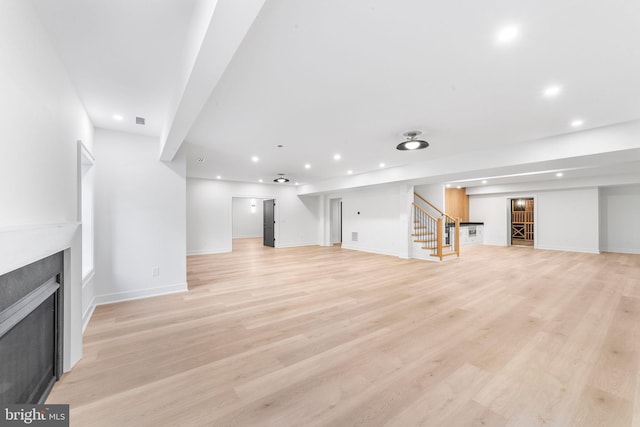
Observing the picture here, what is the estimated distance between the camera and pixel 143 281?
4023mm

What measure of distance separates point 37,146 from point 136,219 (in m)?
2.65

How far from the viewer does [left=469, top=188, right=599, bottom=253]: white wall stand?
26.7 feet

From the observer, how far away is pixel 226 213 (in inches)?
354

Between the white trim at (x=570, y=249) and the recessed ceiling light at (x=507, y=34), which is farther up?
the recessed ceiling light at (x=507, y=34)

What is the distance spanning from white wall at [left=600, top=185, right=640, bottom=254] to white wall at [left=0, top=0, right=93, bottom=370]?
12959mm

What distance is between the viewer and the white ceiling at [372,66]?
167 centimetres

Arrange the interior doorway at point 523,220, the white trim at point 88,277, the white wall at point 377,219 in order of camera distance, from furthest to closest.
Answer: the interior doorway at point 523,220
the white wall at point 377,219
the white trim at point 88,277

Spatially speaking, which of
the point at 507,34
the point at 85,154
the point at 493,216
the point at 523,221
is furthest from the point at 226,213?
the point at 523,221

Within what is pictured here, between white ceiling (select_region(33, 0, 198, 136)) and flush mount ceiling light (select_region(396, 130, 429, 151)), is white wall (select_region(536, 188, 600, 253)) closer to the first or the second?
flush mount ceiling light (select_region(396, 130, 429, 151))

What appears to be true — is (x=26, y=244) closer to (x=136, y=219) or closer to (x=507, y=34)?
(x=136, y=219)

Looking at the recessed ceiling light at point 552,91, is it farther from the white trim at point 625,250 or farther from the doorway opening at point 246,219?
the doorway opening at point 246,219

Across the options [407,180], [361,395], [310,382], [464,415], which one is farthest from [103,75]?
[407,180]

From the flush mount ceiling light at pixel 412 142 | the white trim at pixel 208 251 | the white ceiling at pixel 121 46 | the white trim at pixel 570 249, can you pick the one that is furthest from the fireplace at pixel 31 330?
the white trim at pixel 570 249

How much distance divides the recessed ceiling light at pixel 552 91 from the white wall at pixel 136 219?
520 cm
